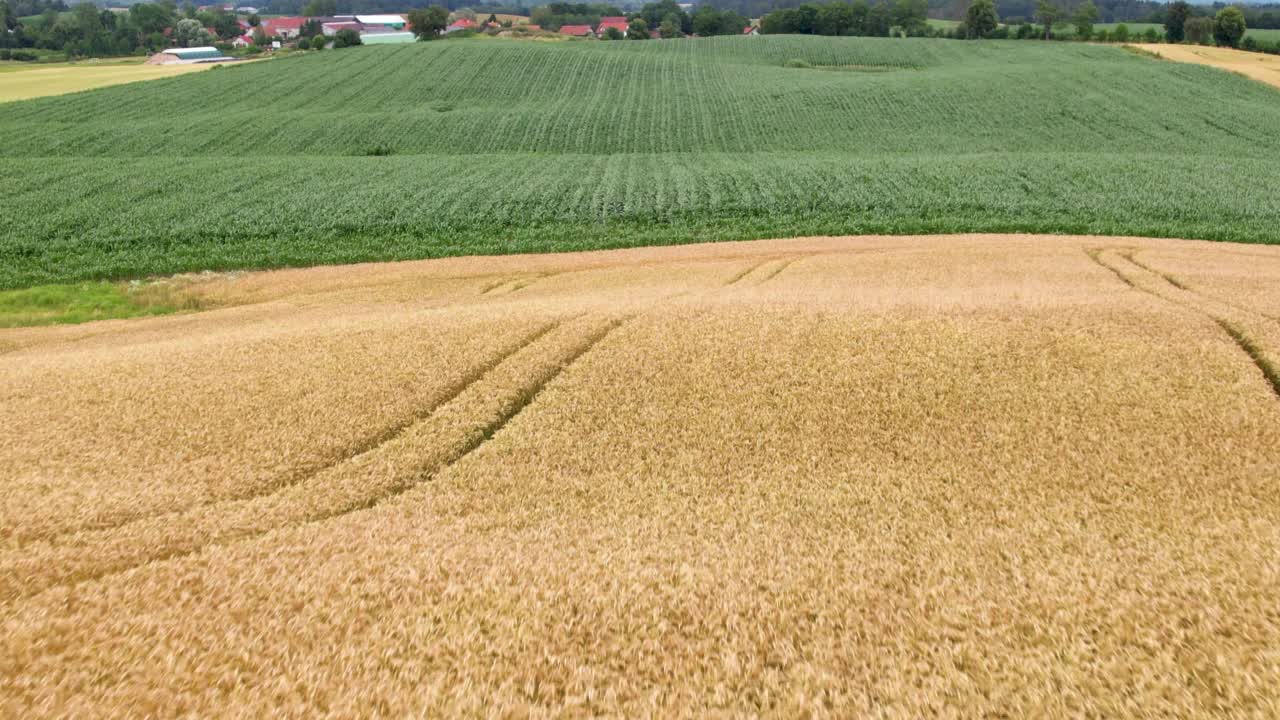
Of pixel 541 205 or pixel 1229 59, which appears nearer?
pixel 541 205

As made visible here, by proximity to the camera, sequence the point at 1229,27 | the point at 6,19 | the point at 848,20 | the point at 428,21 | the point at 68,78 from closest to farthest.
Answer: the point at 68,78
the point at 1229,27
the point at 428,21
the point at 848,20
the point at 6,19

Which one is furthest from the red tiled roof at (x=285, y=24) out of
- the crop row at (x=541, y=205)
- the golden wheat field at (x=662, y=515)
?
the golden wheat field at (x=662, y=515)

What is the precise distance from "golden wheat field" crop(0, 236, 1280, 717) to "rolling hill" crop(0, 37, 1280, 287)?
696 inches

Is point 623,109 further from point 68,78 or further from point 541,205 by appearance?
point 68,78

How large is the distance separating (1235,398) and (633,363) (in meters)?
6.77

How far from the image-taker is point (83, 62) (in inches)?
4016

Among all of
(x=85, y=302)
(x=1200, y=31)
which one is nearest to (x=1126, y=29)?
(x=1200, y=31)

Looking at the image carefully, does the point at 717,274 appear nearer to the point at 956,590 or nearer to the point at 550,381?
the point at 550,381

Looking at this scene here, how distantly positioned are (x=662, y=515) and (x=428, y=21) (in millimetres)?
112267

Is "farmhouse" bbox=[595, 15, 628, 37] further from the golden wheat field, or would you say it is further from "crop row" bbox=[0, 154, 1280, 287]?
the golden wheat field

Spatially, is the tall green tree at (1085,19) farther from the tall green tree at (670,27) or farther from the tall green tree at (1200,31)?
the tall green tree at (670,27)

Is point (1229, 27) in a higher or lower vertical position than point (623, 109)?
higher

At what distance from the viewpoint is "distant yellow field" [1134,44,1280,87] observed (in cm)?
6788

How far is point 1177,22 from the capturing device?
322 ft
